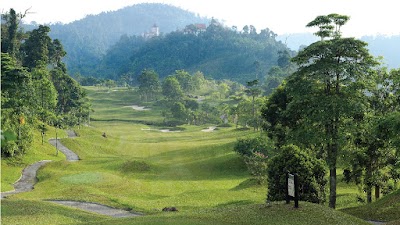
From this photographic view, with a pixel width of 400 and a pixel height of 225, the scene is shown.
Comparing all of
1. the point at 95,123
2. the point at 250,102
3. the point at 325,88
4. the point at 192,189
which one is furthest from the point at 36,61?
the point at 325,88

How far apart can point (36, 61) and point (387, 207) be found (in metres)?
88.3

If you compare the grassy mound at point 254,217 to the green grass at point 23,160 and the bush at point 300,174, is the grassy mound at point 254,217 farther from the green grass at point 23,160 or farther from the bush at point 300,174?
the green grass at point 23,160

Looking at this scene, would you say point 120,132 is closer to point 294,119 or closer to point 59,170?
point 59,170

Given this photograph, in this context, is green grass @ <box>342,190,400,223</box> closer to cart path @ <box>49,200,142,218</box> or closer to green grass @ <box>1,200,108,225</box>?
cart path @ <box>49,200,142,218</box>

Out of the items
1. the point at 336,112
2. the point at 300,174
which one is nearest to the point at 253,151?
the point at 300,174

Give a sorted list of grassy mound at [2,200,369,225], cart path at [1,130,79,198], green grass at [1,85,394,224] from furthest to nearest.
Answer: cart path at [1,130,79,198], green grass at [1,85,394,224], grassy mound at [2,200,369,225]

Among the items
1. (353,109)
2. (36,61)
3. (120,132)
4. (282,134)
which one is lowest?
(120,132)

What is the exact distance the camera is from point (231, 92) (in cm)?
Result: 19950

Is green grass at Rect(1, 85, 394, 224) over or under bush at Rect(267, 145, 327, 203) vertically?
under

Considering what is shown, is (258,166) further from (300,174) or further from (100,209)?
(100,209)

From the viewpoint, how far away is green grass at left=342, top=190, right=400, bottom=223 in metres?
28.4

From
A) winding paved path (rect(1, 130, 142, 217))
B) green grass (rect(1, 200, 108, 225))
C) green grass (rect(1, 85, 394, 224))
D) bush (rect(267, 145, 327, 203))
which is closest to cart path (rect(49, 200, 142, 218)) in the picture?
winding paved path (rect(1, 130, 142, 217))

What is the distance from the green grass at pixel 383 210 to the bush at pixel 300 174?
2.91 metres

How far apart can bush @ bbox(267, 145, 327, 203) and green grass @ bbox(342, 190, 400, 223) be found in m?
2.91
